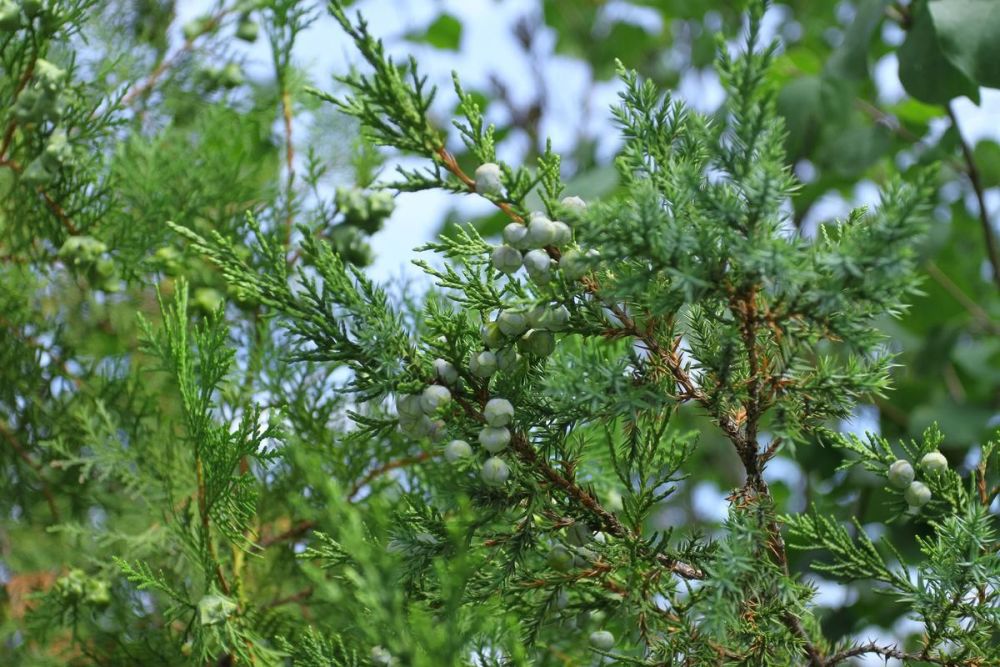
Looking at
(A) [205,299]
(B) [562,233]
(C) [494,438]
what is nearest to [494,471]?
(C) [494,438]

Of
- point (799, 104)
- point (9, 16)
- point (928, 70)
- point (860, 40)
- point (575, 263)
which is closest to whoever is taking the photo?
point (575, 263)

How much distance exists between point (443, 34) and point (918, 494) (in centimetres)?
156

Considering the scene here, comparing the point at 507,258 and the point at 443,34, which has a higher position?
the point at 443,34

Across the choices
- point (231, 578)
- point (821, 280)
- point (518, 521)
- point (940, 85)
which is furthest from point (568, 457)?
point (940, 85)

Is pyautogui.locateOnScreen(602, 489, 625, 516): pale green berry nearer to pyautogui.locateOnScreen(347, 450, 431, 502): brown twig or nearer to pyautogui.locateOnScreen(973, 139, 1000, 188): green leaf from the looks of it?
pyautogui.locateOnScreen(347, 450, 431, 502): brown twig

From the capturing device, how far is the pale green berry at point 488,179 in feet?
1.50

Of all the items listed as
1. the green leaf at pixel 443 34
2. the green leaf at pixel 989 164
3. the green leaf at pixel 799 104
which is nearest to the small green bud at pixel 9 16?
the green leaf at pixel 799 104

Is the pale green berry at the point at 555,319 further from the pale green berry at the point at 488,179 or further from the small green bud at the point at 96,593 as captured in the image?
the small green bud at the point at 96,593

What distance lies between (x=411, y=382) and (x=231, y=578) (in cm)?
25

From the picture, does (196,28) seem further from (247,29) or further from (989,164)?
(989,164)

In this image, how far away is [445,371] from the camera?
1.57 feet

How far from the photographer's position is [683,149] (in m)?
0.49

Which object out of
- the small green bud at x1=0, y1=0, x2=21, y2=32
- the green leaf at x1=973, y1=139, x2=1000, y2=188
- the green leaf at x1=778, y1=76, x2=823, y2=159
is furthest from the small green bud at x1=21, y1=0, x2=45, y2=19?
the green leaf at x1=973, y1=139, x2=1000, y2=188

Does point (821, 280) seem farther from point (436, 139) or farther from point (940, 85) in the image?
point (940, 85)
